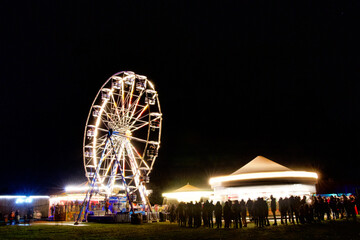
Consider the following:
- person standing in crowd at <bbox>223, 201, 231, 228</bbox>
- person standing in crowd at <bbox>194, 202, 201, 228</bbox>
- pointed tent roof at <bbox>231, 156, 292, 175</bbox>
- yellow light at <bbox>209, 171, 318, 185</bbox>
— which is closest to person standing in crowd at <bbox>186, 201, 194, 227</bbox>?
person standing in crowd at <bbox>194, 202, 201, 228</bbox>

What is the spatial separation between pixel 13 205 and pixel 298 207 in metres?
32.7

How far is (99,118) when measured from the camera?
2562 cm

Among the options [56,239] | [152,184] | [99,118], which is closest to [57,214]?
[99,118]

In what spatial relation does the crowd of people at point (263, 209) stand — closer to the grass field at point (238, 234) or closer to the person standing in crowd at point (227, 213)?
the person standing in crowd at point (227, 213)

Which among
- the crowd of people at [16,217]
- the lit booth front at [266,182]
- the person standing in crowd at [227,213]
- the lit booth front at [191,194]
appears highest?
the lit booth front at [266,182]

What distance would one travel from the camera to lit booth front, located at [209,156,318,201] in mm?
20719

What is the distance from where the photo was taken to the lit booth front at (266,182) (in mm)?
20719

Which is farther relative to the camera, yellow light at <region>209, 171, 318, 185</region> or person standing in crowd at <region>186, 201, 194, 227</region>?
yellow light at <region>209, 171, 318, 185</region>

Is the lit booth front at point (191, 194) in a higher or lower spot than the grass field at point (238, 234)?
higher

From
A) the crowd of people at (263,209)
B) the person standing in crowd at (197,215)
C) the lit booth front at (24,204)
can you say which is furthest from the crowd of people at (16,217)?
the person standing in crowd at (197,215)

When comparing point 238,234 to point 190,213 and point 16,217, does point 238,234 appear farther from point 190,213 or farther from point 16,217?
point 16,217

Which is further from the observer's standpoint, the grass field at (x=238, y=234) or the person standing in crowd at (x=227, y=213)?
the person standing in crowd at (x=227, y=213)

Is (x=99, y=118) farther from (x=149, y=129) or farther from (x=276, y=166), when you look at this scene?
(x=276, y=166)

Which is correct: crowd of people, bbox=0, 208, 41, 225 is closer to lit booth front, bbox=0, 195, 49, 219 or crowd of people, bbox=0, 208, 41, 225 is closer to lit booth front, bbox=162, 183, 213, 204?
lit booth front, bbox=0, 195, 49, 219
